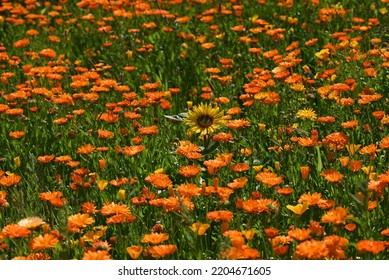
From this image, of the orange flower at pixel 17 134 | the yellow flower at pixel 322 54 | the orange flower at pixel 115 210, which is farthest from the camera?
the yellow flower at pixel 322 54

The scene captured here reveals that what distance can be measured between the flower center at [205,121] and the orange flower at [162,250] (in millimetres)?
1134

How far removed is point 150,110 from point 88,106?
35 cm

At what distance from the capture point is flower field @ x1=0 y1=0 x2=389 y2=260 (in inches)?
105

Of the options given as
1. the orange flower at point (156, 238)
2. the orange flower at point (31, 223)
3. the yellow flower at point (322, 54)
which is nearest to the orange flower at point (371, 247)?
the orange flower at point (156, 238)

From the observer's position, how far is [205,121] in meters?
3.52

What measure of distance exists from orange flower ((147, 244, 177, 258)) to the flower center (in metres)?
1.13

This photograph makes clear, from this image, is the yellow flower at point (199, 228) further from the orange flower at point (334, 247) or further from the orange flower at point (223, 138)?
the orange flower at point (223, 138)

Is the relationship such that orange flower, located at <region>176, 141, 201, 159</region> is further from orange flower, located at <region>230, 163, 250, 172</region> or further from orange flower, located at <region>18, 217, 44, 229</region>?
orange flower, located at <region>18, 217, 44, 229</region>

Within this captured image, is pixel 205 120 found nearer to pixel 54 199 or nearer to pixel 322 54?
pixel 54 199

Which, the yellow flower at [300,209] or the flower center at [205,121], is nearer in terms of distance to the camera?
the yellow flower at [300,209]

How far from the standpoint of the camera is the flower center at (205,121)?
A: 3512mm

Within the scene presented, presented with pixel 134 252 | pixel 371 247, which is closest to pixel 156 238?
pixel 134 252

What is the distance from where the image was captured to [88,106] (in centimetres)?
416
